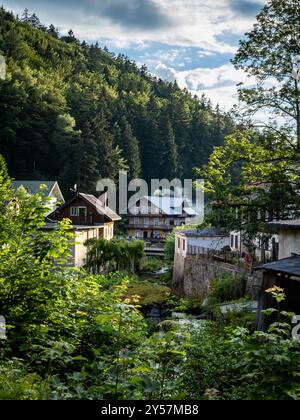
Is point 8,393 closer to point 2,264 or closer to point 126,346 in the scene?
point 2,264

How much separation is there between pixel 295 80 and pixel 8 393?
15.8 m

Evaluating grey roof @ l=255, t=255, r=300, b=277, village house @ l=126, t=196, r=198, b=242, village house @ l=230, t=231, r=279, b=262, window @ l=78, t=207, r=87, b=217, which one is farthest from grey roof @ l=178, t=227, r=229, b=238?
village house @ l=126, t=196, r=198, b=242

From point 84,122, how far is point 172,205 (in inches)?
760

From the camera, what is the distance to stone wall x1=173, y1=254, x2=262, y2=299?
20.7 meters

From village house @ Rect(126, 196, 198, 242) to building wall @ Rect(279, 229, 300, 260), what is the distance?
161 ft

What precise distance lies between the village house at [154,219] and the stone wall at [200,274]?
28905mm

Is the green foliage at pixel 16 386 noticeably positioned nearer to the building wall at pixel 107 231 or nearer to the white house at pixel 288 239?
the white house at pixel 288 239

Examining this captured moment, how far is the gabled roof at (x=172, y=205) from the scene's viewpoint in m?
64.6

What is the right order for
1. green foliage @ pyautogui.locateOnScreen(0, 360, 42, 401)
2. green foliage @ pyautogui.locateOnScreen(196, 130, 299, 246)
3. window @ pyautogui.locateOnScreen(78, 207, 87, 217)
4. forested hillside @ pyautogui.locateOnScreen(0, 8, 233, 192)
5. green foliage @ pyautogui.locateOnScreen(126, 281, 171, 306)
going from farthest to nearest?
forested hillside @ pyautogui.locateOnScreen(0, 8, 233, 192) → window @ pyautogui.locateOnScreen(78, 207, 87, 217) → green foliage @ pyautogui.locateOnScreen(126, 281, 171, 306) → green foliage @ pyautogui.locateOnScreen(196, 130, 299, 246) → green foliage @ pyautogui.locateOnScreen(0, 360, 42, 401)

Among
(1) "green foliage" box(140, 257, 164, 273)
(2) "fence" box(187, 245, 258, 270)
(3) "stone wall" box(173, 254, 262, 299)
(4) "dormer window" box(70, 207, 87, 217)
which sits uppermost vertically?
(4) "dormer window" box(70, 207, 87, 217)

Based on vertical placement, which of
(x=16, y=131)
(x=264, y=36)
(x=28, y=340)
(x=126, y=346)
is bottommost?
(x=126, y=346)

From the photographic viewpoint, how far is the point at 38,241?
7.03m

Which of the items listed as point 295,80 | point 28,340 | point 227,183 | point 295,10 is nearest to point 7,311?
point 28,340

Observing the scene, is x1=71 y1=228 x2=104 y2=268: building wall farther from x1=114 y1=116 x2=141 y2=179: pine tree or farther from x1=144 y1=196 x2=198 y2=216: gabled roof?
x1=114 y1=116 x2=141 y2=179: pine tree
